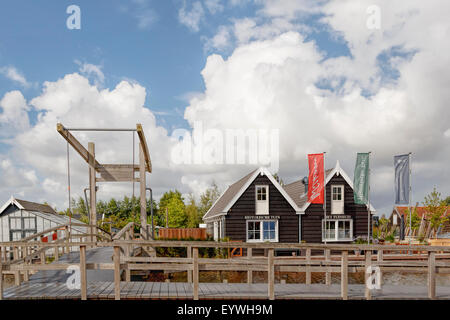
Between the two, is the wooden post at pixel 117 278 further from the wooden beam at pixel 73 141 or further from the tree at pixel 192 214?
the tree at pixel 192 214

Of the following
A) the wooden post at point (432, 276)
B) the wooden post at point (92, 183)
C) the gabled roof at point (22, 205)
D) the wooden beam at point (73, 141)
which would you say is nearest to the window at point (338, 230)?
the wooden post at point (92, 183)

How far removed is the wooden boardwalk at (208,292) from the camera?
7.72m

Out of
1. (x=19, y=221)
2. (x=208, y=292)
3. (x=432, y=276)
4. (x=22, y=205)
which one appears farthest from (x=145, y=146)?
(x=19, y=221)

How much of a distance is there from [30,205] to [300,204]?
61.4ft

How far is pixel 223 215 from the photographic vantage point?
1001 inches

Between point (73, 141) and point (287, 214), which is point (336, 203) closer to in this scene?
point (287, 214)

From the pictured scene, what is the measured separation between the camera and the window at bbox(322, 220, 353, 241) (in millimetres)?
26078

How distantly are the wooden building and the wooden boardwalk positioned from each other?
1622cm

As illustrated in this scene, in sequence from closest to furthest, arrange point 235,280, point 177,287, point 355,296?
point 355,296
point 177,287
point 235,280

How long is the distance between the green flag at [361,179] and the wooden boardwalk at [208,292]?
15.9 metres

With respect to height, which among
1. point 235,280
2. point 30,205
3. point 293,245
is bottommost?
point 235,280

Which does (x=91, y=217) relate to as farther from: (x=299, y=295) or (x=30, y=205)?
(x=30, y=205)

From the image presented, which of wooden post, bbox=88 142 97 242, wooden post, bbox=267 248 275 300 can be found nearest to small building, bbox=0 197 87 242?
wooden post, bbox=88 142 97 242
